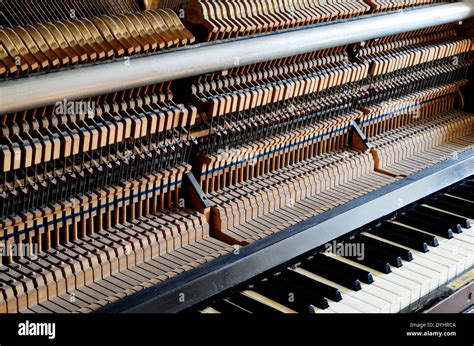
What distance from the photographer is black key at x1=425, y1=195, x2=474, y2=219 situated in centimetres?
614

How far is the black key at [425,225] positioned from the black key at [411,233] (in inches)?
3.9


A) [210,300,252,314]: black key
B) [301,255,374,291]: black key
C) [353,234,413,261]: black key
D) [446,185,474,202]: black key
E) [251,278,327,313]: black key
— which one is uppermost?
[446,185,474,202]: black key

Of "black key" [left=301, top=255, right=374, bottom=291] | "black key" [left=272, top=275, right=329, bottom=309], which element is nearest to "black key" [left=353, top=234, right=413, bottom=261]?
"black key" [left=301, top=255, right=374, bottom=291]

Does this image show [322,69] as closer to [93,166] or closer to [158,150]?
[158,150]

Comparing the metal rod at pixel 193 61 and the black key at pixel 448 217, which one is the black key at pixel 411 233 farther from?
the metal rod at pixel 193 61

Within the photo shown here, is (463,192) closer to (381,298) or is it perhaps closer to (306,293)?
(381,298)

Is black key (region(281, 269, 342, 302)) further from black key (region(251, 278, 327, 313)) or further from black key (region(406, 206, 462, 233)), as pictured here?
black key (region(406, 206, 462, 233))

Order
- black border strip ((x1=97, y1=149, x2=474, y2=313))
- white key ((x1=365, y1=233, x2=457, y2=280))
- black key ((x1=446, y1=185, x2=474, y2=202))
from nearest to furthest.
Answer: black border strip ((x1=97, y1=149, x2=474, y2=313)), white key ((x1=365, y1=233, x2=457, y2=280)), black key ((x1=446, y1=185, x2=474, y2=202))

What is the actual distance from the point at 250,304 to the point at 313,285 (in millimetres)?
456

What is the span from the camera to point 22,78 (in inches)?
155

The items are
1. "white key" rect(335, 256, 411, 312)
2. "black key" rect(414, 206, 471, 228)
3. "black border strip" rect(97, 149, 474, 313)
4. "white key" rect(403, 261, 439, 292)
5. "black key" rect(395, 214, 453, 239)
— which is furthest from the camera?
"black key" rect(414, 206, 471, 228)

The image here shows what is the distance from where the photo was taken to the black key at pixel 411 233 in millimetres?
5605

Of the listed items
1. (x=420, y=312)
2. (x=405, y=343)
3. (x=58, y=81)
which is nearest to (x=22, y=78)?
(x=58, y=81)

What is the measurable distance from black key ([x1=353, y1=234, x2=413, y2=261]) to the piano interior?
16 millimetres
